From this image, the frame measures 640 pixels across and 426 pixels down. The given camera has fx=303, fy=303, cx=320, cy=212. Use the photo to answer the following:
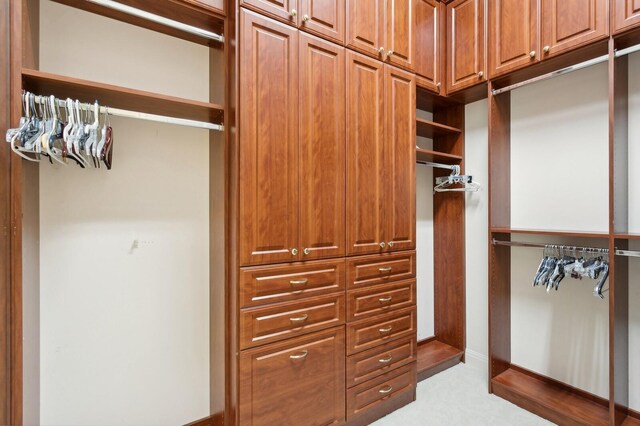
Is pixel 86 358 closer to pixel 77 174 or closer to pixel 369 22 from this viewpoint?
pixel 77 174

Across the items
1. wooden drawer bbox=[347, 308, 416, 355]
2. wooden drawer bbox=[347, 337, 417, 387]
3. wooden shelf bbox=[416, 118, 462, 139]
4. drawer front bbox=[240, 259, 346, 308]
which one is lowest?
wooden drawer bbox=[347, 337, 417, 387]

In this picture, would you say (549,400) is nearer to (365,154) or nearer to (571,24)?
(365,154)

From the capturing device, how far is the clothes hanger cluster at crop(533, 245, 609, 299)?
6.13 feet

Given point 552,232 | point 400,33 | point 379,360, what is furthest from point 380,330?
point 400,33

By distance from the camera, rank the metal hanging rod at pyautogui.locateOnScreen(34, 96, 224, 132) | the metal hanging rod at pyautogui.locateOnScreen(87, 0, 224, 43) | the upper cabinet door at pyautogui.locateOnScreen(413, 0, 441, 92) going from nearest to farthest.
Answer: the metal hanging rod at pyautogui.locateOnScreen(34, 96, 224, 132)
the metal hanging rod at pyautogui.locateOnScreen(87, 0, 224, 43)
the upper cabinet door at pyautogui.locateOnScreen(413, 0, 441, 92)

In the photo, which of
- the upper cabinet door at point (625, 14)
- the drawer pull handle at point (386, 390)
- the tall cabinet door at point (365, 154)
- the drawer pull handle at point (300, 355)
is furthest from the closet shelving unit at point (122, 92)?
the upper cabinet door at point (625, 14)

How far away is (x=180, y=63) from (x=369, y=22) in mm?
1219

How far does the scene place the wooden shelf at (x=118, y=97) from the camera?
1271 millimetres

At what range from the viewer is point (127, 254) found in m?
1.66

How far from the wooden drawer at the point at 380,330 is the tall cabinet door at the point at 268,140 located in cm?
68

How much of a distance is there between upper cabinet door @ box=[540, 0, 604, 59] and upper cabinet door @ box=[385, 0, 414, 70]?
84cm

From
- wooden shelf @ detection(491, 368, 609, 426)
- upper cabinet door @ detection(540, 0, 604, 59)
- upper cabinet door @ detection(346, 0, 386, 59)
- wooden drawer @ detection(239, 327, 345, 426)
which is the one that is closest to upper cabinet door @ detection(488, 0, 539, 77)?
upper cabinet door @ detection(540, 0, 604, 59)

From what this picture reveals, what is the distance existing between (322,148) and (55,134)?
47.9 inches

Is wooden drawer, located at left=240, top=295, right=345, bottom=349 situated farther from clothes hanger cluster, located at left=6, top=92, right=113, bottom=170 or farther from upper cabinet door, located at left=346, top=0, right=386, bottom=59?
upper cabinet door, located at left=346, top=0, right=386, bottom=59
